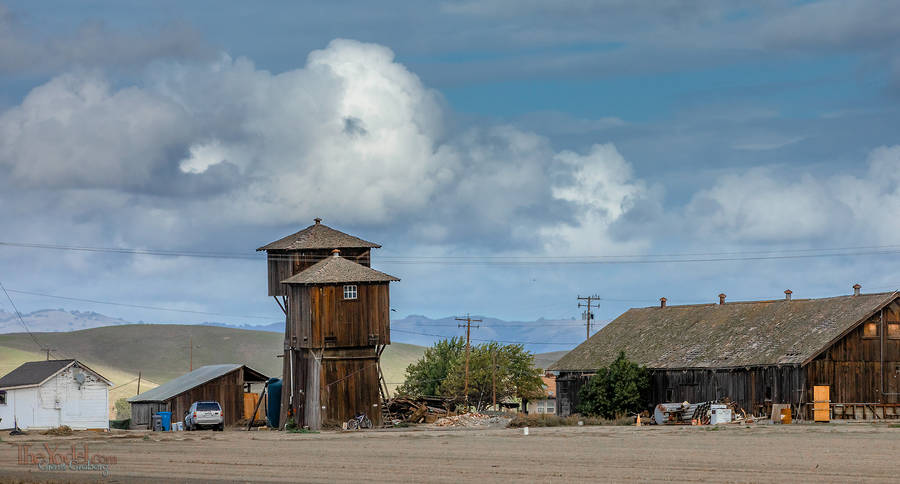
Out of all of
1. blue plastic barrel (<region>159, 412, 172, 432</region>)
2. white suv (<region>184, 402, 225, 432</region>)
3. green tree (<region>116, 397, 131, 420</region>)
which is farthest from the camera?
green tree (<region>116, 397, 131, 420</region>)

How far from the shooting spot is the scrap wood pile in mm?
70188

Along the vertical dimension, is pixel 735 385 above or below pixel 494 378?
above

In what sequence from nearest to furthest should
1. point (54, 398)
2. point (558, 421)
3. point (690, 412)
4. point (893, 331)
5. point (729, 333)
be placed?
point (893, 331), point (690, 412), point (558, 421), point (729, 333), point (54, 398)

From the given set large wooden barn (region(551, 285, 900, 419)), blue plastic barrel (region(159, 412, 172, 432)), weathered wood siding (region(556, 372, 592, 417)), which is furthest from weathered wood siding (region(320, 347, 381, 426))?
large wooden barn (region(551, 285, 900, 419))

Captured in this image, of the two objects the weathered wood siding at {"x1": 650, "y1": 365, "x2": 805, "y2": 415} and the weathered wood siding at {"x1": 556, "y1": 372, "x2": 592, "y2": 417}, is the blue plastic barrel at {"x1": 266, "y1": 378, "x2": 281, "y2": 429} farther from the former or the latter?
the weathered wood siding at {"x1": 650, "y1": 365, "x2": 805, "y2": 415}

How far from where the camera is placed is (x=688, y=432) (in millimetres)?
53562

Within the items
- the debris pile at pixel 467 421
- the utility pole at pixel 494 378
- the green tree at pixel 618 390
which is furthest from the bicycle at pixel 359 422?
the utility pole at pixel 494 378

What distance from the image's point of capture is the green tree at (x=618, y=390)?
67.4 metres

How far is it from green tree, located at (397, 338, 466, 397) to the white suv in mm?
29787

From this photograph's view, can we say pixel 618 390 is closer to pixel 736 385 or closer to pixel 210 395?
pixel 736 385

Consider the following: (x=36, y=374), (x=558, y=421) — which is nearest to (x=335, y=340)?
(x=558, y=421)

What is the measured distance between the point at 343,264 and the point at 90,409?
19.2 metres

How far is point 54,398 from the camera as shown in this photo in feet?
234

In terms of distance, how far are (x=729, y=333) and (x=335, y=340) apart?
22.6 m
